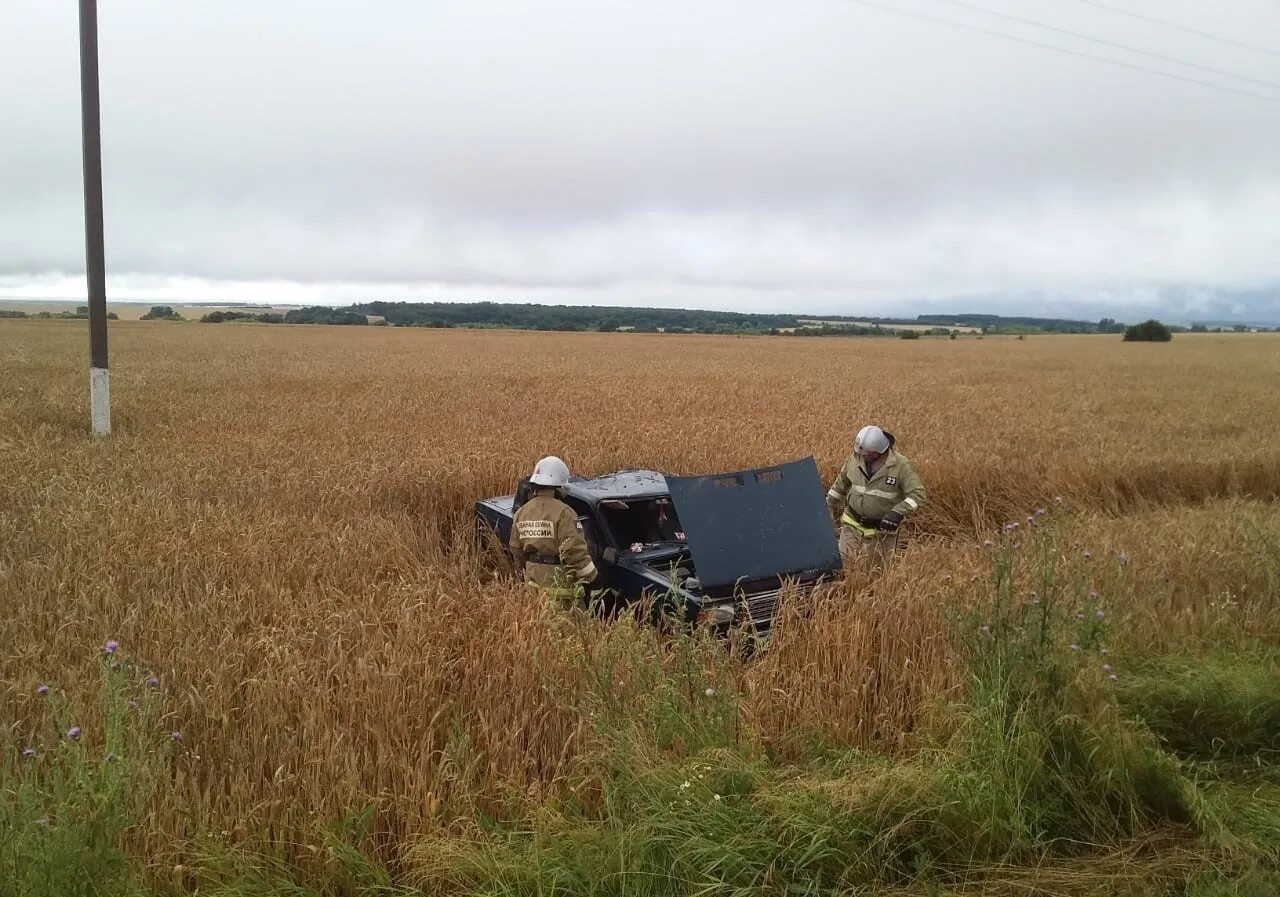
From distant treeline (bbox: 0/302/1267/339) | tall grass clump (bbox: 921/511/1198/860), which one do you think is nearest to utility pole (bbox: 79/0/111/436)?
tall grass clump (bbox: 921/511/1198/860)

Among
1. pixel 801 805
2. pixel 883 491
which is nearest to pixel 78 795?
pixel 801 805

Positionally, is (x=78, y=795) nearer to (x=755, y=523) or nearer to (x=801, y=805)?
(x=801, y=805)

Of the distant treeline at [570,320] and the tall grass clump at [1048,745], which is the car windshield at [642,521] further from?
the distant treeline at [570,320]

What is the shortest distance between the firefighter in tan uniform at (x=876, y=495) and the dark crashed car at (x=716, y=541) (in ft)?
3.99

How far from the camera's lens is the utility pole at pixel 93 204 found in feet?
42.0

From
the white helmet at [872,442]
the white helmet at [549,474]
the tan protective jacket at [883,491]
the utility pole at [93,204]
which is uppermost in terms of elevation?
the utility pole at [93,204]

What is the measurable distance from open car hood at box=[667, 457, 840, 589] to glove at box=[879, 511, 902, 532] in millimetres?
1239

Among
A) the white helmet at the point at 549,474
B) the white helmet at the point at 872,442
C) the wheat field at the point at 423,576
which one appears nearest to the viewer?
the wheat field at the point at 423,576

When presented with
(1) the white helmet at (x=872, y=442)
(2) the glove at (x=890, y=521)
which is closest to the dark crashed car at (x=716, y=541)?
(1) the white helmet at (x=872, y=442)

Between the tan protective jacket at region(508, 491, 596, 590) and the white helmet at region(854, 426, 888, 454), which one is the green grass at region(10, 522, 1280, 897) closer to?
the tan protective jacket at region(508, 491, 596, 590)

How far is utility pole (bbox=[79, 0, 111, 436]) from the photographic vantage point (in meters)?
12.8

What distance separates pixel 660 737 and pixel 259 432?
422 inches

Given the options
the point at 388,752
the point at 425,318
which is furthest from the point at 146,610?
the point at 425,318

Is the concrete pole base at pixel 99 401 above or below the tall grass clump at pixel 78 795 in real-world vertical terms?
above
